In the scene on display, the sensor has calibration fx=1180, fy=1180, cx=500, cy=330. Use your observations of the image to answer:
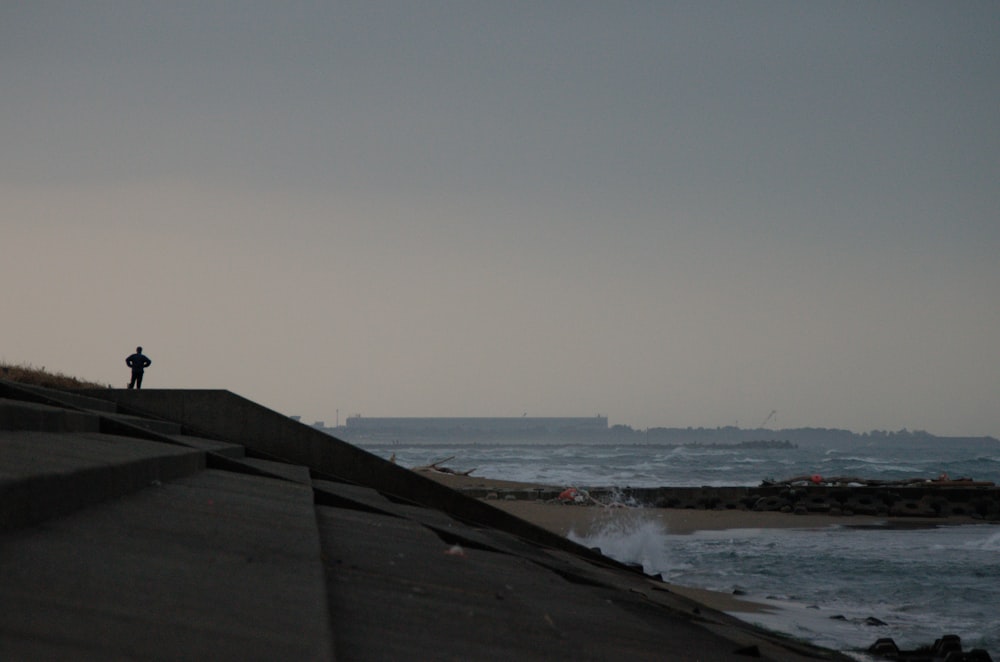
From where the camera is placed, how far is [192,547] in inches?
169

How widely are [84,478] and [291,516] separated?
1592 millimetres

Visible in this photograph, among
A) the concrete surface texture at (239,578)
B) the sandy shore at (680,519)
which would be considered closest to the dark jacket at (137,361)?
the sandy shore at (680,519)

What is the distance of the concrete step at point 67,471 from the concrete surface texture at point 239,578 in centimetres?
1

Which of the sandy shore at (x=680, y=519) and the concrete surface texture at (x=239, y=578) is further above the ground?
the concrete surface texture at (x=239, y=578)

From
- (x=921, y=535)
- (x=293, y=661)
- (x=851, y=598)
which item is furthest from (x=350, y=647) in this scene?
(x=921, y=535)

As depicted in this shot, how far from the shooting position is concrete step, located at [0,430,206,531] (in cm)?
379

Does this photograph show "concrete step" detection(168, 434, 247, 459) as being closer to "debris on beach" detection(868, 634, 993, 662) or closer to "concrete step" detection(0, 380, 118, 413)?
"concrete step" detection(0, 380, 118, 413)

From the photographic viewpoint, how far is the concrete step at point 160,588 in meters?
2.75

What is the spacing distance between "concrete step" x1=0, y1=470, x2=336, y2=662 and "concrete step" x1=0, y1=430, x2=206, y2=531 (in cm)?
7

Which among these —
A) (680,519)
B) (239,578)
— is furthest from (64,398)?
(680,519)

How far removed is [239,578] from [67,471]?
0.91 meters

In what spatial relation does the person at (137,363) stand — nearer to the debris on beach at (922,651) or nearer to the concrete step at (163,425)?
the concrete step at (163,425)

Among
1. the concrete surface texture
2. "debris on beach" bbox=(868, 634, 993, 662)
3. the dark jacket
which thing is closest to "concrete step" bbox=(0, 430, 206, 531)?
the concrete surface texture

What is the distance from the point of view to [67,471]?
4.33 meters
